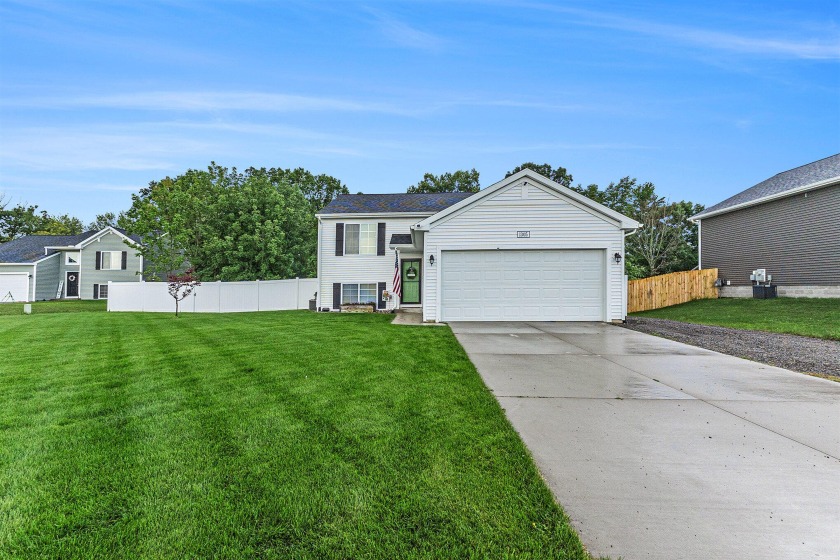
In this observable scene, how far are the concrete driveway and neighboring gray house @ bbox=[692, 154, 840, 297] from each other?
46.8ft

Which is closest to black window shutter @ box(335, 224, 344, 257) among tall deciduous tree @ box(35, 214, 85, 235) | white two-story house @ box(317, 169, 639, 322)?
white two-story house @ box(317, 169, 639, 322)

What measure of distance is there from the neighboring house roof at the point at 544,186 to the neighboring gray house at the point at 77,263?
23.5 metres

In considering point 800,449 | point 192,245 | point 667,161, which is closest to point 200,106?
point 192,245

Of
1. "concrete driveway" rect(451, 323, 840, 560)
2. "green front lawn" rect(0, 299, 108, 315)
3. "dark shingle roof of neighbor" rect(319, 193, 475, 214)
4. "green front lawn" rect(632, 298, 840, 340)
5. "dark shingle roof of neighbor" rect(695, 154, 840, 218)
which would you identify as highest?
"dark shingle roof of neighbor" rect(695, 154, 840, 218)

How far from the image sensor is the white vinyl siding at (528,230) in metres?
11.9

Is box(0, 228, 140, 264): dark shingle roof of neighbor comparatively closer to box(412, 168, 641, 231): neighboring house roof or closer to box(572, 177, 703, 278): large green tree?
box(412, 168, 641, 231): neighboring house roof

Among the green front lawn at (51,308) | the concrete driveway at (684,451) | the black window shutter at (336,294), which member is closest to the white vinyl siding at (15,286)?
the green front lawn at (51,308)

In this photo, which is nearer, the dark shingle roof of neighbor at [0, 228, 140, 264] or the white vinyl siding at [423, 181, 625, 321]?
the white vinyl siding at [423, 181, 625, 321]

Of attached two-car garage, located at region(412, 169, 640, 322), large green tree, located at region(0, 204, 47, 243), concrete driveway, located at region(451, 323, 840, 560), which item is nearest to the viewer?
concrete driveway, located at region(451, 323, 840, 560)

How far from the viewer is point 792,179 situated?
1756 cm

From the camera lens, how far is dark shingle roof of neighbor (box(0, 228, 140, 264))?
25.9 m

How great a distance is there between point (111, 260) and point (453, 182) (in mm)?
26383

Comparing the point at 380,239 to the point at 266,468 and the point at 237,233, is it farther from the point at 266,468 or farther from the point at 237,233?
the point at 266,468

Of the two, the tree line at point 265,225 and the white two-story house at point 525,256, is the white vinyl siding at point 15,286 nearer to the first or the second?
the tree line at point 265,225
